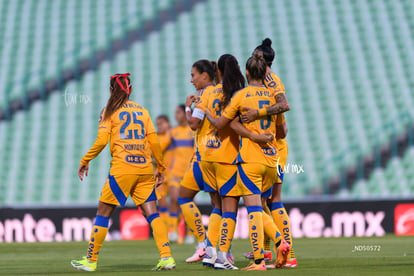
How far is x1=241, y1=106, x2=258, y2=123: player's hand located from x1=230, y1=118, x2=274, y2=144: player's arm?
7cm

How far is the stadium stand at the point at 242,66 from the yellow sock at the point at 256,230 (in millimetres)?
8748

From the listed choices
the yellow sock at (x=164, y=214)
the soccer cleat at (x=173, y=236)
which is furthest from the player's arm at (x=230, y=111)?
the yellow sock at (x=164, y=214)

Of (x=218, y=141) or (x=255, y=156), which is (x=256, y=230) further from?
(x=218, y=141)

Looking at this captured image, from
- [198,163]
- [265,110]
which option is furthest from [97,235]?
[265,110]

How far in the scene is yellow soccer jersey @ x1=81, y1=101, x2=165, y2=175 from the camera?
7324 mm

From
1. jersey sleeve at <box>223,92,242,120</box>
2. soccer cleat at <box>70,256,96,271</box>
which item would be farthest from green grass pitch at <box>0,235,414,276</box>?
jersey sleeve at <box>223,92,242,120</box>

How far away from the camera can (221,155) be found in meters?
7.43

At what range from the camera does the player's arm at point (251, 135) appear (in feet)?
23.0

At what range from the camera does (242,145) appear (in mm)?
7098

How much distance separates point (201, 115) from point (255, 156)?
78 cm

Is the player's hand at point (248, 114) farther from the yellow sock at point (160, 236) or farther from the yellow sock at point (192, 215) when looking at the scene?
the yellow sock at point (192, 215)

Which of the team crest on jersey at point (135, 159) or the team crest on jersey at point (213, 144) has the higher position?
the team crest on jersey at point (213, 144)

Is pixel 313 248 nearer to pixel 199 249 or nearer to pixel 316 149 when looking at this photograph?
pixel 199 249

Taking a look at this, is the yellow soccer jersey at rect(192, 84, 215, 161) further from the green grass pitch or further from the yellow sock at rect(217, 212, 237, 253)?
the green grass pitch
